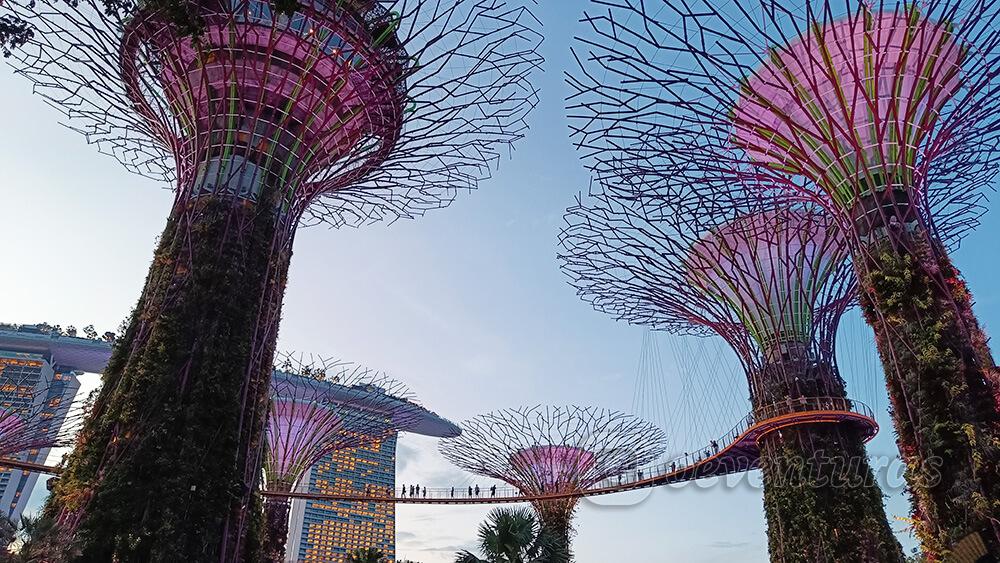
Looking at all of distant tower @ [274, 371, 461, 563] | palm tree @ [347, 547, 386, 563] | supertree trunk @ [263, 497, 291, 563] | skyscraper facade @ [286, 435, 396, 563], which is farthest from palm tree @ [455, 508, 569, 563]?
skyscraper facade @ [286, 435, 396, 563]

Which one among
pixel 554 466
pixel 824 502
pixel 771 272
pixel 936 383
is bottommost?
pixel 824 502

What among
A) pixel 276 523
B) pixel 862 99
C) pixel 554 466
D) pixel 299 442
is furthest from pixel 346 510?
pixel 862 99

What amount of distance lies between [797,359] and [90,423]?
22171 mm

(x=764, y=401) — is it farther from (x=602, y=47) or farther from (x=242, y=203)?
(x=242, y=203)

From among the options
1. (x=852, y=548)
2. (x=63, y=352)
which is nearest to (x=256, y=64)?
(x=852, y=548)

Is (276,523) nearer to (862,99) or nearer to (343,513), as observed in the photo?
(862,99)

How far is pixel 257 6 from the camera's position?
18547 mm

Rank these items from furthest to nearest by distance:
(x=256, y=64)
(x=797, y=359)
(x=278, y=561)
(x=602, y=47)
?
(x=278, y=561) → (x=797, y=359) → (x=256, y=64) → (x=602, y=47)

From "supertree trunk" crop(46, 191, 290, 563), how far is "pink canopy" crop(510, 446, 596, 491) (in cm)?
2143

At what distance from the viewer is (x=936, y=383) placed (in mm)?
13562

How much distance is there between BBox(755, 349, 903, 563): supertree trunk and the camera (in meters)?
20.9

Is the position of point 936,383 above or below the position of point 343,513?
below

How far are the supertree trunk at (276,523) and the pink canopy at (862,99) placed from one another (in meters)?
25.7

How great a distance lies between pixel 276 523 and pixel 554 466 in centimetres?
1464
